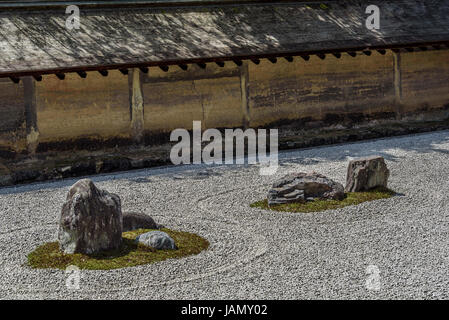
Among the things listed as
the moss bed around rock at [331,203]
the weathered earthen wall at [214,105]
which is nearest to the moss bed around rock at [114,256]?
the moss bed around rock at [331,203]

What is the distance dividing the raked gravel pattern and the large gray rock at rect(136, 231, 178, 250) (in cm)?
48

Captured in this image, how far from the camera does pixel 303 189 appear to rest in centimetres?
1345

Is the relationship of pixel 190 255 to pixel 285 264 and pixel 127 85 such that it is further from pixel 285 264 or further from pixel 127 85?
pixel 127 85

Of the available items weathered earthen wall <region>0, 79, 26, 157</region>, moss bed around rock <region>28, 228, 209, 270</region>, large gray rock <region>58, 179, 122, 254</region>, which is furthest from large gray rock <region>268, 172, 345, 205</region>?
weathered earthen wall <region>0, 79, 26, 157</region>

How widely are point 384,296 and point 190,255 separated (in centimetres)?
293

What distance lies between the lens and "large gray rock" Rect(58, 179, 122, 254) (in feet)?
33.9

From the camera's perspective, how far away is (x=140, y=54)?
17234 millimetres

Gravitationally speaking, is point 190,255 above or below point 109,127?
below

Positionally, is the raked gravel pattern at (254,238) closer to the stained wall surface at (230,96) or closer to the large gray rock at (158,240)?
the large gray rock at (158,240)

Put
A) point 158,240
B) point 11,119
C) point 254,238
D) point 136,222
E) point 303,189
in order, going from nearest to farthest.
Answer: point 158,240 < point 254,238 < point 136,222 < point 303,189 < point 11,119

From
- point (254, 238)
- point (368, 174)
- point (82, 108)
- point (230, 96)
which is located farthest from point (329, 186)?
point (82, 108)

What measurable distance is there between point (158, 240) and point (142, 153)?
7.06 meters

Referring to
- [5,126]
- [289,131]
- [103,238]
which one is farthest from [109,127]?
[103,238]

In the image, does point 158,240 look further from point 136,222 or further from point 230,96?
point 230,96
